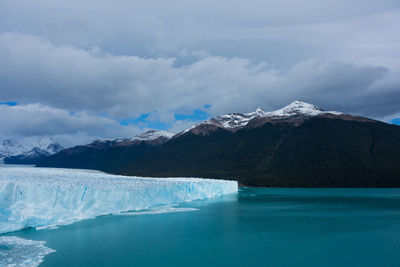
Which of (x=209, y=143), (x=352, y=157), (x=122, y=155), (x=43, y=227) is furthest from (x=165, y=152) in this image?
(x=43, y=227)

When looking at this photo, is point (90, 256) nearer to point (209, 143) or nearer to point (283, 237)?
point (283, 237)

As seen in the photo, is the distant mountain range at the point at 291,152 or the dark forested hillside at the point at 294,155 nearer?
the dark forested hillside at the point at 294,155

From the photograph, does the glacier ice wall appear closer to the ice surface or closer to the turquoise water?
the turquoise water

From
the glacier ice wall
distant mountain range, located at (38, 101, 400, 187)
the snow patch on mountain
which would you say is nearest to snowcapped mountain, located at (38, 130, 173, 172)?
the snow patch on mountain

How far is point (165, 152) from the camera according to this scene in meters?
84.9

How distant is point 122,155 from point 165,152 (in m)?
36.7

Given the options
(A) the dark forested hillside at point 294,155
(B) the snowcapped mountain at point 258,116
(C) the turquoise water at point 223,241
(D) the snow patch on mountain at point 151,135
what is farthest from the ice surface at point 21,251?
(D) the snow patch on mountain at point 151,135

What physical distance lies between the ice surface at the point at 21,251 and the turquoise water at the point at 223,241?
11.4 inches

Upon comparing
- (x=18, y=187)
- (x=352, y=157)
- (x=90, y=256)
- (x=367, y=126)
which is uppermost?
(x=367, y=126)

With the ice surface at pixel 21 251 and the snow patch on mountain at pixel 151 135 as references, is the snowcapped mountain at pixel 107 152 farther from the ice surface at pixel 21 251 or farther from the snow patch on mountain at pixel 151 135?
the ice surface at pixel 21 251

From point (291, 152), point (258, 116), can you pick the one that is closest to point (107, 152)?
point (258, 116)

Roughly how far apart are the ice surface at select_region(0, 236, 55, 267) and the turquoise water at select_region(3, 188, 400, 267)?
29 centimetres

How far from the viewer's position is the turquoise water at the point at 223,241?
9.05 m

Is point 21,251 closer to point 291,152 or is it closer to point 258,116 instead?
point 291,152
